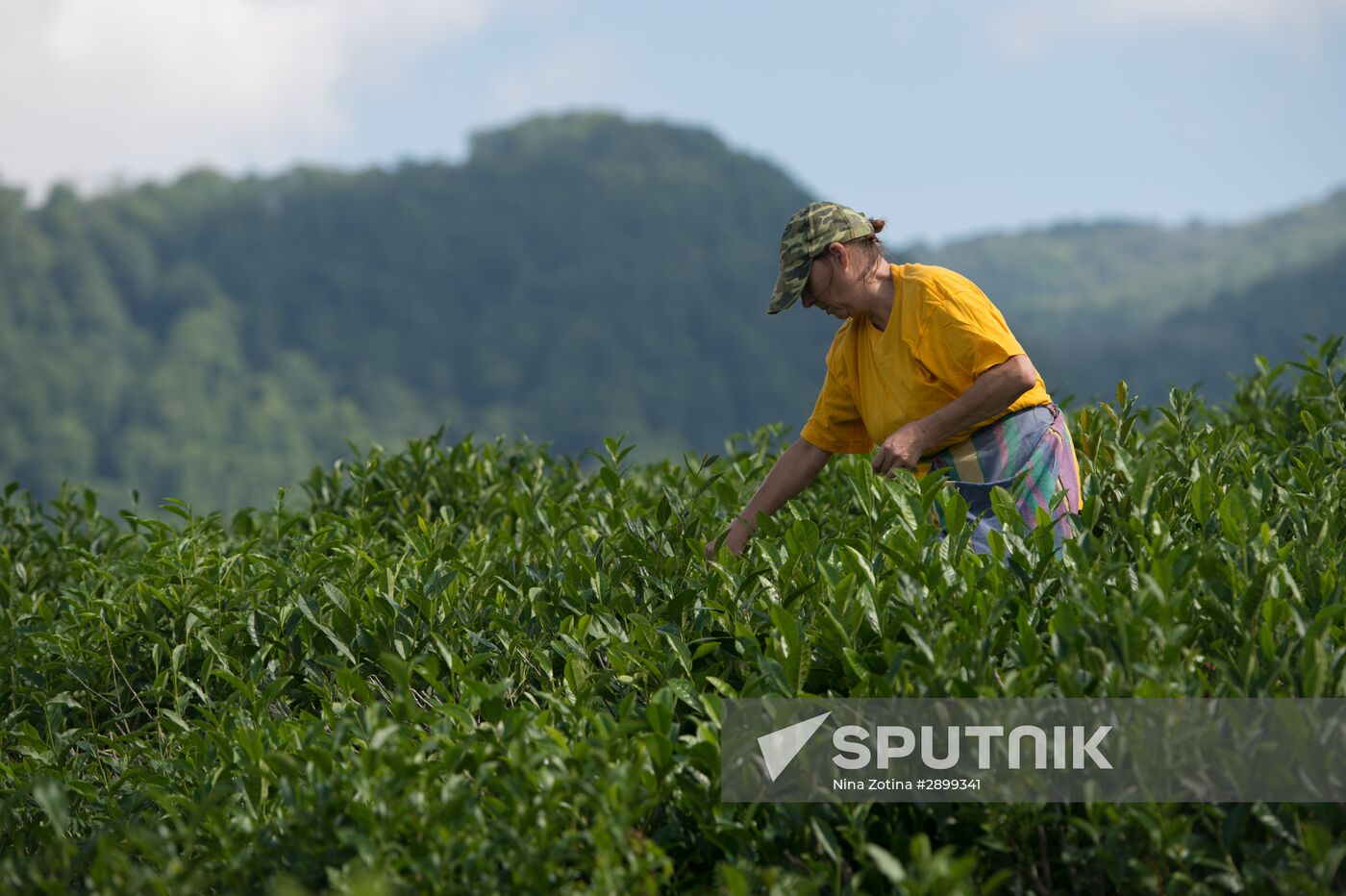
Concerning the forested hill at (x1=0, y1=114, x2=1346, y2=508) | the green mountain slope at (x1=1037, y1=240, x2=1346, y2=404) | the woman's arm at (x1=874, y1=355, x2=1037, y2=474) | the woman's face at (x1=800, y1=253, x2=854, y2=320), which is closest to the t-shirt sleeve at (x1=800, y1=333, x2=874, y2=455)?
the woman's face at (x1=800, y1=253, x2=854, y2=320)

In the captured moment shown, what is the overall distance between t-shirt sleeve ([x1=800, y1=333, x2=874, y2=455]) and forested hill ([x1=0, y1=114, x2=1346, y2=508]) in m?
119

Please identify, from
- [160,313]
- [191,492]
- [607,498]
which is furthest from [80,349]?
[607,498]

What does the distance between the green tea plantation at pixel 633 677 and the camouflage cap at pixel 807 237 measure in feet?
2.62

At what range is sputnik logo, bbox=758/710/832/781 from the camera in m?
3.08

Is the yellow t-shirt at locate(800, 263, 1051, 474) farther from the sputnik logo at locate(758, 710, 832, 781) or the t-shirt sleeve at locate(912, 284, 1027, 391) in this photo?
the sputnik logo at locate(758, 710, 832, 781)

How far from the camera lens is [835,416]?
4984 millimetres

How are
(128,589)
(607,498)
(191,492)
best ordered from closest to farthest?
(128,589) < (607,498) < (191,492)

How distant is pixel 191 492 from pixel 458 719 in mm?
130307

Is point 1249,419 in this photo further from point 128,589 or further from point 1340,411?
point 128,589

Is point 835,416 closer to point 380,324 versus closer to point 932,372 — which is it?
point 932,372

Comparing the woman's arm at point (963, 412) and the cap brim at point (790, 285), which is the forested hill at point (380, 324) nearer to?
the cap brim at point (790, 285)

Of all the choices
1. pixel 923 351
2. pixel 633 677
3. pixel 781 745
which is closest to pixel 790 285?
pixel 923 351

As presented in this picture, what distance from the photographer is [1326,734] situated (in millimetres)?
2848

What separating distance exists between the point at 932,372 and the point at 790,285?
21.5 inches
